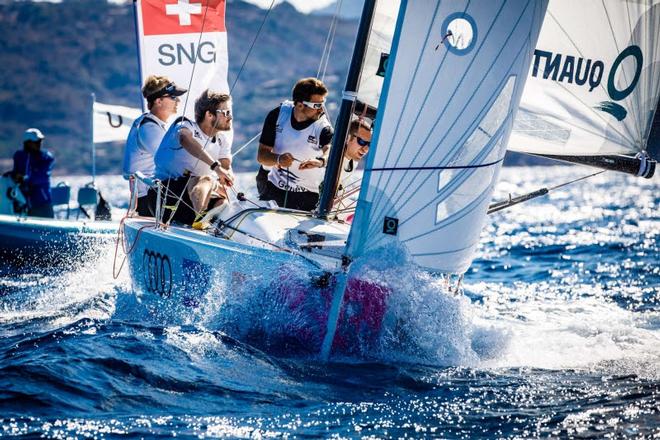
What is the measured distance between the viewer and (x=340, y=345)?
459 cm

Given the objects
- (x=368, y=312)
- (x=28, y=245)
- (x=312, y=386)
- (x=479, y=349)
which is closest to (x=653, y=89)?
(x=479, y=349)

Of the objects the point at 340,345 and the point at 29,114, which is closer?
the point at 340,345

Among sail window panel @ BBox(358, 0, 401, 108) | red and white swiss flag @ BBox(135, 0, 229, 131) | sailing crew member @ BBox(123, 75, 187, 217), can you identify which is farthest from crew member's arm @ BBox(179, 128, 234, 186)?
red and white swiss flag @ BBox(135, 0, 229, 131)

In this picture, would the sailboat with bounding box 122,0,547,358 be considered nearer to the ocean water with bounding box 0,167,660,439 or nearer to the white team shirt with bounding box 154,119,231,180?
the ocean water with bounding box 0,167,660,439

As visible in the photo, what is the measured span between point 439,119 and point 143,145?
103 inches

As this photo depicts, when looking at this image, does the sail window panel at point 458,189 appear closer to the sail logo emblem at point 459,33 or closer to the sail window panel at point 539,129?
the sail logo emblem at point 459,33

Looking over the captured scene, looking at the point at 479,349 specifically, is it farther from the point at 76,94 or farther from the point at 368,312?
the point at 76,94

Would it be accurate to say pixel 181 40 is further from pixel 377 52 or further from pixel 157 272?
pixel 157 272

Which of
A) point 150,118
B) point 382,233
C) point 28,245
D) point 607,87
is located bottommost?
point 28,245

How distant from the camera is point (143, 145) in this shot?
252 inches

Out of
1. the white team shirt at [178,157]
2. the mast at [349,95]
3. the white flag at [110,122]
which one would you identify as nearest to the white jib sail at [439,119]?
the mast at [349,95]

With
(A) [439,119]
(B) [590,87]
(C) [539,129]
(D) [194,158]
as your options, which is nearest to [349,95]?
(A) [439,119]

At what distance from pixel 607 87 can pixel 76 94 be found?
145 meters

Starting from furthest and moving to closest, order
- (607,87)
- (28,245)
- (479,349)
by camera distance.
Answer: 1. (28,245)
2. (607,87)
3. (479,349)
